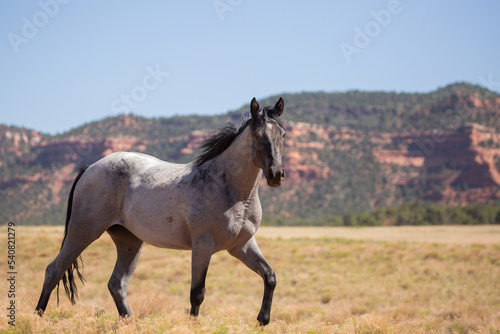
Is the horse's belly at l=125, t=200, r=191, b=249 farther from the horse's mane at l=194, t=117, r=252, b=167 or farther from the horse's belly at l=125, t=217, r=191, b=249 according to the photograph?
the horse's mane at l=194, t=117, r=252, b=167

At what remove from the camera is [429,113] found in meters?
137

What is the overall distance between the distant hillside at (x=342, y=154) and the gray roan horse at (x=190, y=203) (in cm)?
9431

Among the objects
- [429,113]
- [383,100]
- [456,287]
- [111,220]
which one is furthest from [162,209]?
[383,100]

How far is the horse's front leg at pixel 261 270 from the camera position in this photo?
6094 millimetres

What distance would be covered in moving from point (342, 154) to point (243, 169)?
12253cm

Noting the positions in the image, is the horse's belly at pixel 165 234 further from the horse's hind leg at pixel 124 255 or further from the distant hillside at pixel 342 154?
the distant hillside at pixel 342 154

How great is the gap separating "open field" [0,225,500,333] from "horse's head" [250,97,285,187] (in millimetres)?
1938

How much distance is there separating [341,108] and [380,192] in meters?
46.4

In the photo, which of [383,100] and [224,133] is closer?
[224,133]

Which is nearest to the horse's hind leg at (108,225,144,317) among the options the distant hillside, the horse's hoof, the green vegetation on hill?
the horse's hoof

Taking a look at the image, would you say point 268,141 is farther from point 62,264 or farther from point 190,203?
point 62,264

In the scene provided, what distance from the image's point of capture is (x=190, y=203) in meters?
5.98

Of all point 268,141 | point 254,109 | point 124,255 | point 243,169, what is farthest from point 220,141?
point 124,255

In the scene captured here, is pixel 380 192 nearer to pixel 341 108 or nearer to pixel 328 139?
pixel 328 139
